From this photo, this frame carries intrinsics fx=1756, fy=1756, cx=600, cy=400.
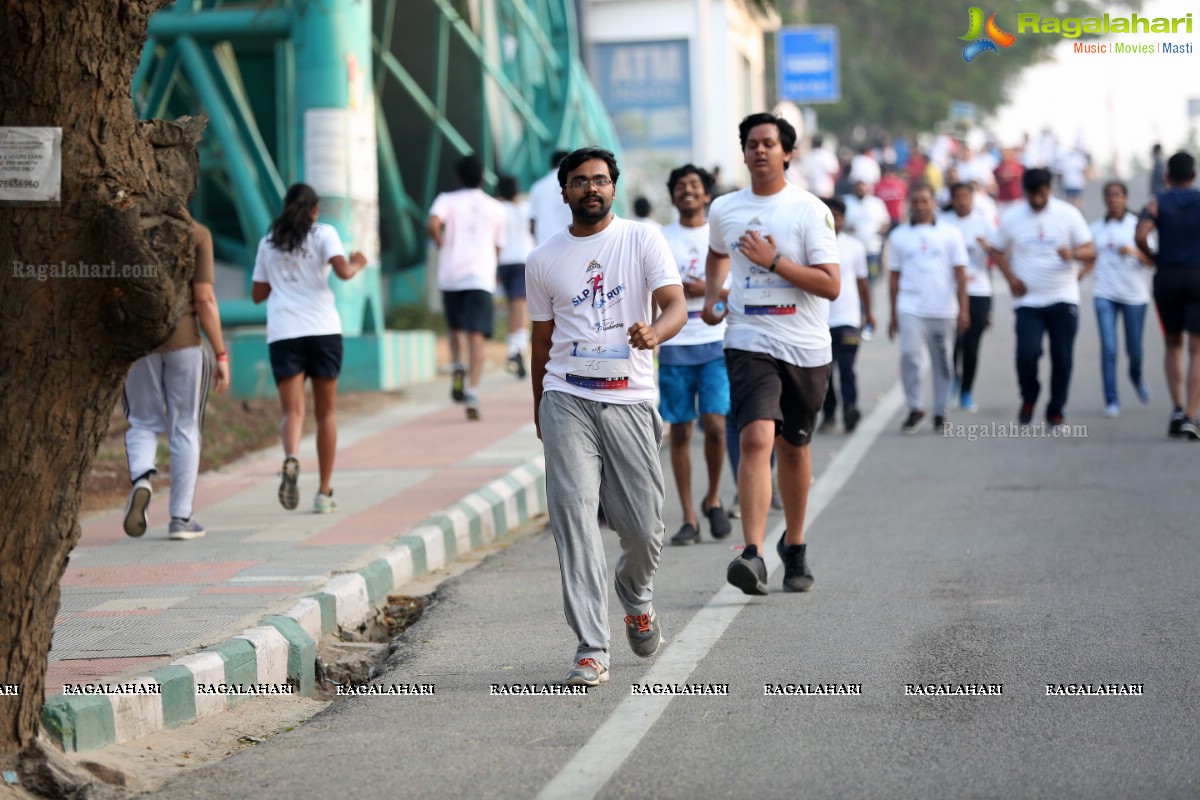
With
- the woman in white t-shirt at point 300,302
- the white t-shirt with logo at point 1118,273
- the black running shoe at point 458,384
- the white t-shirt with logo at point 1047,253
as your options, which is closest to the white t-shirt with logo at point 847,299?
the white t-shirt with logo at point 1047,253

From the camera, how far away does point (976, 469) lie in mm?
A: 11734

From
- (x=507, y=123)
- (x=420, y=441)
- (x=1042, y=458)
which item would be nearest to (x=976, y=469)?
(x=1042, y=458)

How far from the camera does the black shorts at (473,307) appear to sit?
1405 cm

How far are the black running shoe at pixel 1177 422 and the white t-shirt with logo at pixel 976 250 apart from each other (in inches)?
95.3

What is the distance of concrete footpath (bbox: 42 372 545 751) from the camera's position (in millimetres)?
6082

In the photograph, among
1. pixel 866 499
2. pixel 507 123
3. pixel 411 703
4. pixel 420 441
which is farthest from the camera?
pixel 507 123

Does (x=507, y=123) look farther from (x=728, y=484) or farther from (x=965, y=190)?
(x=728, y=484)

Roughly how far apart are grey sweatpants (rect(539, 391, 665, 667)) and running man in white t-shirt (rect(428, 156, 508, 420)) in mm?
7669

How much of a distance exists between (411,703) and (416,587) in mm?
2578

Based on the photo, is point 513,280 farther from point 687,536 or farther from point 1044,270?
point 687,536

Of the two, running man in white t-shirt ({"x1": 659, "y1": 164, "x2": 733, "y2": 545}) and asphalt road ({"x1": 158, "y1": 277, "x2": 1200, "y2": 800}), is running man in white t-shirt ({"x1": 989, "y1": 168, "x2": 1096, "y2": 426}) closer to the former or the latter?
asphalt road ({"x1": 158, "y1": 277, "x2": 1200, "y2": 800})

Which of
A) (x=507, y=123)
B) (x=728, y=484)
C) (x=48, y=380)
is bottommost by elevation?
(x=728, y=484)

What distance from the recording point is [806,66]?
1394 inches

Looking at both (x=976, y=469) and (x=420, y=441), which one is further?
(x=420, y=441)
